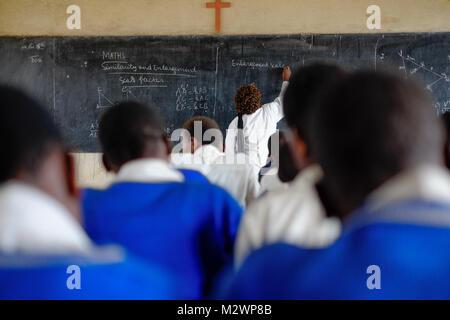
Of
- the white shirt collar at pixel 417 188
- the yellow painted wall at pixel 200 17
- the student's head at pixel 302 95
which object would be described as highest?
the yellow painted wall at pixel 200 17

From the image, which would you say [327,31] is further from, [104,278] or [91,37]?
[104,278]

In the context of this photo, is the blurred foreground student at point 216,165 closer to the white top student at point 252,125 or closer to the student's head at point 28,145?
the white top student at point 252,125

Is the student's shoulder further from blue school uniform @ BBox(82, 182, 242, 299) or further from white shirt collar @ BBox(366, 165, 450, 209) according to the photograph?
blue school uniform @ BBox(82, 182, 242, 299)

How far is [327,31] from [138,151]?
4.02 meters

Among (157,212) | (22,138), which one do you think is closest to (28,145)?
(22,138)

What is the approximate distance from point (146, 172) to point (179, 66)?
3.96 m

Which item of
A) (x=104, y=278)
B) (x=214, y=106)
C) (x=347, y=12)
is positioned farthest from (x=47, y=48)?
(x=104, y=278)

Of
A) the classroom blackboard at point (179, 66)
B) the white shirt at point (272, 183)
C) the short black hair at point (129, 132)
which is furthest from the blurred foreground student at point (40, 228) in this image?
the classroom blackboard at point (179, 66)

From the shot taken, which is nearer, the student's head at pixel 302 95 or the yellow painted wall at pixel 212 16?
the student's head at pixel 302 95

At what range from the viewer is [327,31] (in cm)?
509

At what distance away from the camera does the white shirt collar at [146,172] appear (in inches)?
56.0

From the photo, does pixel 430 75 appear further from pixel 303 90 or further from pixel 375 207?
pixel 375 207

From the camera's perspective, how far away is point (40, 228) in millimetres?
686

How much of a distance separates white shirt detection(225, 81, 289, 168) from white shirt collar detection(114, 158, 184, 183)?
9.76 feet
